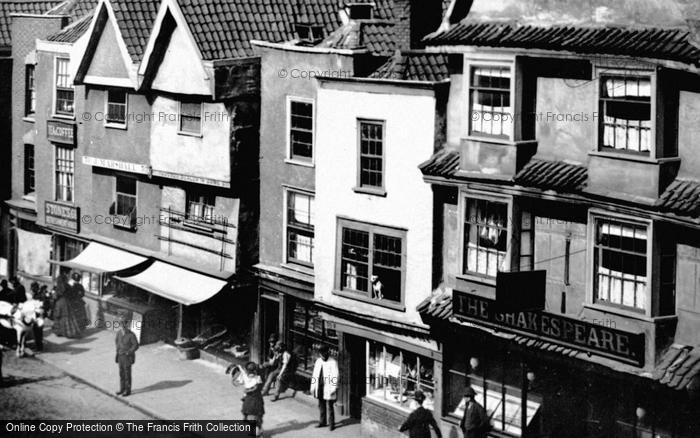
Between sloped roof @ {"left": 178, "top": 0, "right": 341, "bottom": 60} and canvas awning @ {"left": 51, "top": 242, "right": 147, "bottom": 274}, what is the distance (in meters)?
8.62

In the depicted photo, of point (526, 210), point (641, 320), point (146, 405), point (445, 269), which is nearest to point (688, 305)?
point (641, 320)

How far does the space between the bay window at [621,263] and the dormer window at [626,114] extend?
5.66 feet

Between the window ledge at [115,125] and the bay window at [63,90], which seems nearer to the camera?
the window ledge at [115,125]

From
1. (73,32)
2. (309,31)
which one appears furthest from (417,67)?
(73,32)

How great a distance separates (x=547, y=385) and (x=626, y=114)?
7.13 meters

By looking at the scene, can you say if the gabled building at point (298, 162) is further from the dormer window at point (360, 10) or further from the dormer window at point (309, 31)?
the dormer window at point (309, 31)

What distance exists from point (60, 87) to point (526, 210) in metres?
24.2

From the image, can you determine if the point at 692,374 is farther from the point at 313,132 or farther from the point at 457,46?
the point at 313,132

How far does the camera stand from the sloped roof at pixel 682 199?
26.6 metres

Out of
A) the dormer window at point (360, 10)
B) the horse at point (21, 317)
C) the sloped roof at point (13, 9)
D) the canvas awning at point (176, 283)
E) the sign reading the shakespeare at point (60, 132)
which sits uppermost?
the sloped roof at point (13, 9)

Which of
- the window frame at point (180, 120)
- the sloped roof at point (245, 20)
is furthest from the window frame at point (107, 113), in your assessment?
the sloped roof at point (245, 20)

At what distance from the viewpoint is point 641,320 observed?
28.0 m

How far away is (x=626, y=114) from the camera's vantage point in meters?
28.4

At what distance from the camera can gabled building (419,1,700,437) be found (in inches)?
1086
